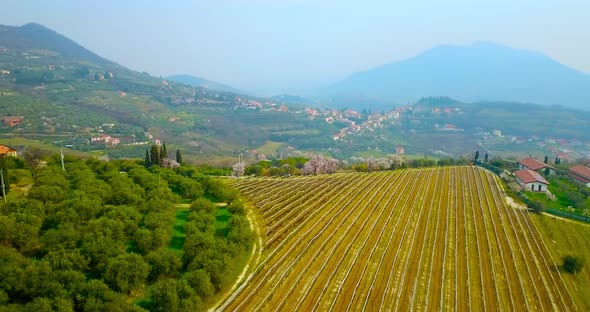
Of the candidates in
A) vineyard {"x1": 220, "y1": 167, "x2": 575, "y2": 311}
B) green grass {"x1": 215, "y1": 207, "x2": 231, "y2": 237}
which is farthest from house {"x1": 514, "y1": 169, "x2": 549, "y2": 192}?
green grass {"x1": 215, "y1": 207, "x2": 231, "y2": 237}

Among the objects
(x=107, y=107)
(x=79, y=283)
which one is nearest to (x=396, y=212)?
(x=79, y=283)

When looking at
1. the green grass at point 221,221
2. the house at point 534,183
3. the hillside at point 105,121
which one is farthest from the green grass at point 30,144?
the house at point 534,183

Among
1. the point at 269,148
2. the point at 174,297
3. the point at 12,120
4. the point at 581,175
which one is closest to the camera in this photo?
the point at 174,297

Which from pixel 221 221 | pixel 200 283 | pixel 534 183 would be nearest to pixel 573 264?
pixel 534 183

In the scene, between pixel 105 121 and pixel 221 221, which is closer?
pixel 221 221

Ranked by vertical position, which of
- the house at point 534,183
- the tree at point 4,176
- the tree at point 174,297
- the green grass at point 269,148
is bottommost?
the green grass at point 269,148

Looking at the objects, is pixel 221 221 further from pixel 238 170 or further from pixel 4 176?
pixel 238 170

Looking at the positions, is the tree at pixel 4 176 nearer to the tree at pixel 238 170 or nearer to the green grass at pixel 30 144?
the tree at pixel 238 170
